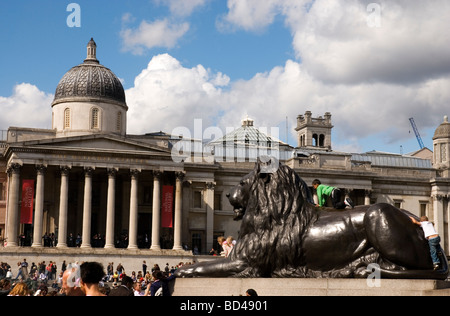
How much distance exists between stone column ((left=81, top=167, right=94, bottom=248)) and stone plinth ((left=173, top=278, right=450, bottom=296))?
1831 inches

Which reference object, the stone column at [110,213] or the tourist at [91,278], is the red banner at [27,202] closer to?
the stone column at [110,213]

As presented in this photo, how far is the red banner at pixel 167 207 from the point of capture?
6372 centimetres

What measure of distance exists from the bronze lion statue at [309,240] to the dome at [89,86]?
52248 mm

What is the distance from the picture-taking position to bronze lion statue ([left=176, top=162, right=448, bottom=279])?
14.7m

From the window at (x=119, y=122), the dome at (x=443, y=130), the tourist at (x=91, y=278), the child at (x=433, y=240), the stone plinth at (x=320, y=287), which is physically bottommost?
the stone plinth at (x=320, y=287)

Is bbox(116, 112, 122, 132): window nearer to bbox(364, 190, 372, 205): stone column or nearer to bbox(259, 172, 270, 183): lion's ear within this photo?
bbox(364, 190, 372, 205): stone column

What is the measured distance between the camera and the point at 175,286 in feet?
51.3

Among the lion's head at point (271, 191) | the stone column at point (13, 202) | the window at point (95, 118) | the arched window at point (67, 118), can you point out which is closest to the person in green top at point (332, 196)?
the lion's head at point (271, 191)

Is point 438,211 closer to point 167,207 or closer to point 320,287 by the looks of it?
point 167,207

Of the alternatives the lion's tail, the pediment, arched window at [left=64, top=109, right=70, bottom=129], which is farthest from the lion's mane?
arched window at [left=64, top=109, right=70, bottom=129]

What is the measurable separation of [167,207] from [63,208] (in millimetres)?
8833
